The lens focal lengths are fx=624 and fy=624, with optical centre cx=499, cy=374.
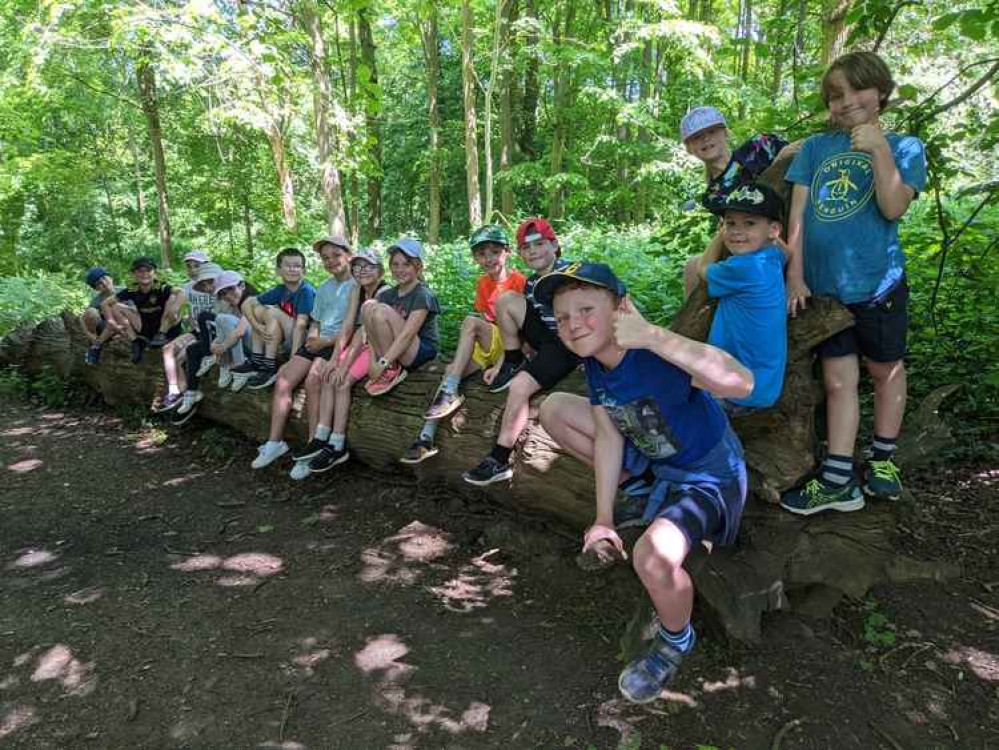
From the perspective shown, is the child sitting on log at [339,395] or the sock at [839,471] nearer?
the sock at [839,471]

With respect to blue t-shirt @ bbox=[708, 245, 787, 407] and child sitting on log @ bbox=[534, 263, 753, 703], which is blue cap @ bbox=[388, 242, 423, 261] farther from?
blue t-shirt @ bbox=[708, 245, 787, 407]

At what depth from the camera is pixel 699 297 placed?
3.47m

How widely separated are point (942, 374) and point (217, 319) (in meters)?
6.50

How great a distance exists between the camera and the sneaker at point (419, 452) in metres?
4.24

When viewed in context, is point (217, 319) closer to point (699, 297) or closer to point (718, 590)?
point (699, 297)

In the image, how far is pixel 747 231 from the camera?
9.02ft

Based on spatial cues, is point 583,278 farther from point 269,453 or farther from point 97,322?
point 97,322

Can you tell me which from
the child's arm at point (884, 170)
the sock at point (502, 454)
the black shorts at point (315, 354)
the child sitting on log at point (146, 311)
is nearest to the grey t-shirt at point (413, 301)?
the black shorts at point (315, 354)

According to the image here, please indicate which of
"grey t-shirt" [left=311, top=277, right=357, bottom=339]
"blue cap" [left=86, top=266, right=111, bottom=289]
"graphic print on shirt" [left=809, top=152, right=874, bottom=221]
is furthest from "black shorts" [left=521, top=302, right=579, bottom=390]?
"blue cap" [left=86, top=266, right=111, bottom=289]

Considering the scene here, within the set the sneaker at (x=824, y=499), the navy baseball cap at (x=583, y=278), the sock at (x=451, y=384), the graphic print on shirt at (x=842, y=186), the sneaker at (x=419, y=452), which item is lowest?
the sneaker at (x=419, y=452)

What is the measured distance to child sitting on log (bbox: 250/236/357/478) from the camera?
5.18 m

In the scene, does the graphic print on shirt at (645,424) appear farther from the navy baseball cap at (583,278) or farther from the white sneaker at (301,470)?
the white sneaker at (301,470)

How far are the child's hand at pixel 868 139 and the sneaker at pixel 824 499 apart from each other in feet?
4.93

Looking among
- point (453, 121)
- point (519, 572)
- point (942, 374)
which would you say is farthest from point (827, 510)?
point (453, 121)
